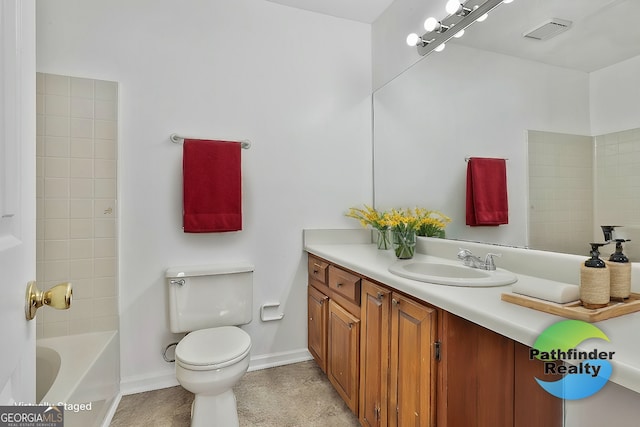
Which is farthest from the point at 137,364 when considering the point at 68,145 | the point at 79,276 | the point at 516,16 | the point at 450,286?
the point at 516,16

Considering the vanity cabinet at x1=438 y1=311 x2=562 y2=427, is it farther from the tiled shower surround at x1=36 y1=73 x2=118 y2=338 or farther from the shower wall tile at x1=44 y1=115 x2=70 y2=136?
the shower wall tile at x1=44 y1=115 x2=70 y2=136

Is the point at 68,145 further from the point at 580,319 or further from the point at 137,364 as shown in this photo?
the point at 580,319

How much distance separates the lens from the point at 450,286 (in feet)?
3.71

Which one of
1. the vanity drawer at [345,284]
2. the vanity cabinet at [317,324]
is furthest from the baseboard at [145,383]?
the vanity drawer at [345,284]

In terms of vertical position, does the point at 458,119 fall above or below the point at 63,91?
below

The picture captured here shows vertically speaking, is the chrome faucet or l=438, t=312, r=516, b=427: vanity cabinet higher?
the chrome faucet

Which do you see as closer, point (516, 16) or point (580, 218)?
point (580, 218)

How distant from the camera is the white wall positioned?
6.26 ft

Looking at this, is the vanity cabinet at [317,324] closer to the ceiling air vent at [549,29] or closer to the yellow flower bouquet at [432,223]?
the yellow flower bouquet at [432,223]

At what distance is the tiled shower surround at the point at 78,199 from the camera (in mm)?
1770

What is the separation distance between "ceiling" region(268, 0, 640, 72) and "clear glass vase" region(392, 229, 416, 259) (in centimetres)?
93

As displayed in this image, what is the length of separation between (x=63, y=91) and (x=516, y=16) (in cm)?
231

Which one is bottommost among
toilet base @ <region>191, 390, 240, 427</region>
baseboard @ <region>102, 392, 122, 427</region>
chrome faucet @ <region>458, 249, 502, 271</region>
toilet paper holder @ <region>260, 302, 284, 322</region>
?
baseboard @ <region>102, 392, 122, 427</region>

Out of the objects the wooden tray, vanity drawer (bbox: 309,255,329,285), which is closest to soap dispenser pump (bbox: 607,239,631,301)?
the wooden tray
